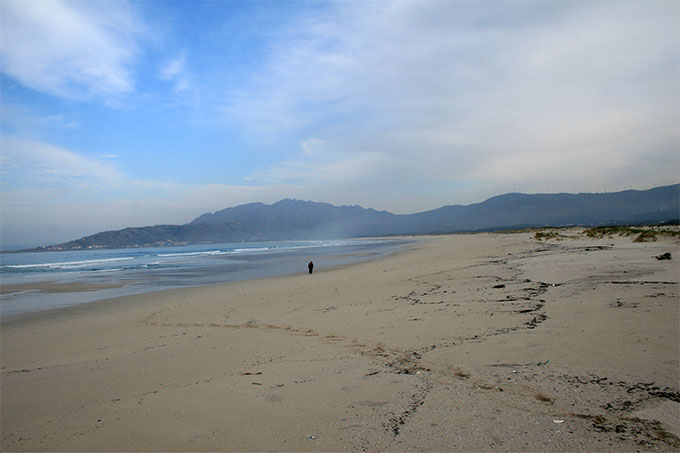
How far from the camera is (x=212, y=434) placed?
322 centimetres

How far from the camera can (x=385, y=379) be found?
13.5ft

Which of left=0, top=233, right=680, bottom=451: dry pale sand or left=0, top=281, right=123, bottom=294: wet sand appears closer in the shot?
left=0, top=233, right=680, bottom=451: dry pale sand

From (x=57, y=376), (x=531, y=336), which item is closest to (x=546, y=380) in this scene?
(x=531, y=336)

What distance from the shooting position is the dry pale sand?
2.97 meters

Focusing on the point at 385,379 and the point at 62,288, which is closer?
the point at 385,379

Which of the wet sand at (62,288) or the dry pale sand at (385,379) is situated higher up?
the dry pale sand at (385,379)

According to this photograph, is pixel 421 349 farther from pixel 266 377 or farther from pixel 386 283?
pixel 386 283

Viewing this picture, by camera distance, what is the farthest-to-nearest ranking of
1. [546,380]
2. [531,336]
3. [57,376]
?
[57,376]
[531,336]
[546,380]

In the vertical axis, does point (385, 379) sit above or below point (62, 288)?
above

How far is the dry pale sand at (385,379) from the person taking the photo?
2971 millimetres

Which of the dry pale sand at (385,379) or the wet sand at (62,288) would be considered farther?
the wet sand at (62,288)

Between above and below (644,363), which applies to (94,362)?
below

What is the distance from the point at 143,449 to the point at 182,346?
3.68 m

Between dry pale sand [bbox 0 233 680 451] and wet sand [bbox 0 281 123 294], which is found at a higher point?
dry pale sand [bbox 0 233 680 451]
